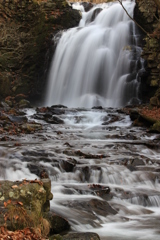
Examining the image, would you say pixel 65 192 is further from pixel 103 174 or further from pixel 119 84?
pixel 119 84

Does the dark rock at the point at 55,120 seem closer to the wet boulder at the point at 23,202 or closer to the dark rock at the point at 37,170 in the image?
the dark rock at the point at 37,170

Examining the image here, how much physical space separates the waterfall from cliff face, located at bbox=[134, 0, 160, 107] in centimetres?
91

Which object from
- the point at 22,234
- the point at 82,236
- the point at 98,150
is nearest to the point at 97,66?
the point at 98,150

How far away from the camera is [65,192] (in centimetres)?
655

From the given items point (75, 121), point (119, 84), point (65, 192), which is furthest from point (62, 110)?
point (65, 192)

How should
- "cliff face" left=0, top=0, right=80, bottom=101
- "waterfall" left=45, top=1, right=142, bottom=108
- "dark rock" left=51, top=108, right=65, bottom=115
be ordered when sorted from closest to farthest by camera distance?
"dark rock" left=51, top=108, right=65, bottom=115 → "waterfall" left=45, top=1, right=142, bottom=108 → "cliff face" left=0, top=0, right=80, bottom=101

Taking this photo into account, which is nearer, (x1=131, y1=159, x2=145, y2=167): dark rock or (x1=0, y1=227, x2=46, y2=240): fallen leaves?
(x1=0, y1=227, x2=46, y2=240): fallen leaves

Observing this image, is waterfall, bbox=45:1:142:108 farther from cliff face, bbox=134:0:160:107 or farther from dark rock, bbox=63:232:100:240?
dark rock, bbox=63:232:100:240

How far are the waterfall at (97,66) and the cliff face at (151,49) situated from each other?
91 centimetres

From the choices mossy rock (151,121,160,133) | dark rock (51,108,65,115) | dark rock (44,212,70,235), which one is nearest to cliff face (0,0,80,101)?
dark rock (51,108,65,115)

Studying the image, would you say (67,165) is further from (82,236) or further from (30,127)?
(30,127)

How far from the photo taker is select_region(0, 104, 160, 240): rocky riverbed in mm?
5457

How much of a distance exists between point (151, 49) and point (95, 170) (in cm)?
1155

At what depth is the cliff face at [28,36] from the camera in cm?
2452
